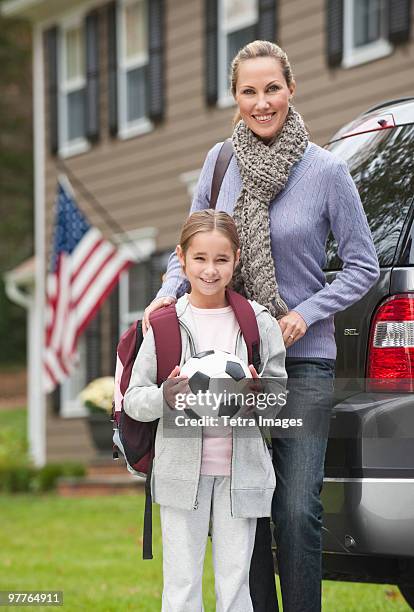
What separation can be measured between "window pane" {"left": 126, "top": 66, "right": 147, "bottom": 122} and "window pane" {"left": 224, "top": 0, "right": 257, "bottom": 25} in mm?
2015

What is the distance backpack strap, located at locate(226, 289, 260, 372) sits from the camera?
3930mm

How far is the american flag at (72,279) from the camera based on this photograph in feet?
46.4

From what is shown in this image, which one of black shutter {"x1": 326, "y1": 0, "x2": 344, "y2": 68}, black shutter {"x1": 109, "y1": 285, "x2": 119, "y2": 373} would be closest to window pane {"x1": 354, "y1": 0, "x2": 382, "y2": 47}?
black shutter {"x1": 326, "y1": 0, "x2": 344, "y2": 68}

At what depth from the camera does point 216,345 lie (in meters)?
3.97

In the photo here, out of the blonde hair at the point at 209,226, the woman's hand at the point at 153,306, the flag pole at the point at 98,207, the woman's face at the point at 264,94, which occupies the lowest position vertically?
the woman's hand at the point at 153,306

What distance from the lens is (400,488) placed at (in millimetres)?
4043

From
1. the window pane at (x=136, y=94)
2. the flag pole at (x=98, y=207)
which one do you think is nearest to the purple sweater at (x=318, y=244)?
the flag pole at (x=98, y=207)

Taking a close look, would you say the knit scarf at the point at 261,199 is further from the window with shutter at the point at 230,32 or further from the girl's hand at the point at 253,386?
the window with shutter at the point at 230,32

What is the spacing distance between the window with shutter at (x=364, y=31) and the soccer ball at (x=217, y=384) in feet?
30.0

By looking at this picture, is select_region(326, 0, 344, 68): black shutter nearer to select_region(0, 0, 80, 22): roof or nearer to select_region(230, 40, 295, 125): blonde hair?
select_region(0, 0, 80, 22): roof

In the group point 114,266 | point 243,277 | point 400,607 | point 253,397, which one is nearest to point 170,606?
point 253,397

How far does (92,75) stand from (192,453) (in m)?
13.8

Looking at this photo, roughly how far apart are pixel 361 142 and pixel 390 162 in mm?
252

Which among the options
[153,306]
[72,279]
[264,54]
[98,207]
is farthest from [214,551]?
[98,207]
